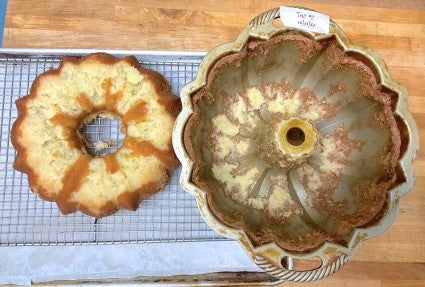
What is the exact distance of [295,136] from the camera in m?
0.99

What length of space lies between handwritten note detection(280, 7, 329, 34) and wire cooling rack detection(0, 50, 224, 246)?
46 cm

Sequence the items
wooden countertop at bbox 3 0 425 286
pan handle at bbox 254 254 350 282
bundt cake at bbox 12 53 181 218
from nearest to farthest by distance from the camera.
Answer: pan handle at bbox 254 254 350 282 → bundt cake at bbox 12 53 181 218 → wooden countertop at bbox 3 0 425 286

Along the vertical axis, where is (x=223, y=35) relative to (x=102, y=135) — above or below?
above

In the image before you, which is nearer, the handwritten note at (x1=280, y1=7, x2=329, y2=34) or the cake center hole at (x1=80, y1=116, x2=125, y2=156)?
the handwritten note at (x1=280, y1=7, x2=329, y2=34)

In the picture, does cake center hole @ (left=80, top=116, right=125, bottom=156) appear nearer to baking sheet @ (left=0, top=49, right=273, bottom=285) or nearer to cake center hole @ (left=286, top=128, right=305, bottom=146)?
baking sheet @ (left=0, top=49, right=273, bottom=285)

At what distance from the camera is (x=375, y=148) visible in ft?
3.38

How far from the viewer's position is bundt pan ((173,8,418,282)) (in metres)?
0.93

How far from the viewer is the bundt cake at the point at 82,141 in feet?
3.87

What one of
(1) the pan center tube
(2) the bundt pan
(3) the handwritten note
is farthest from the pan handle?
(3) the handwritten note

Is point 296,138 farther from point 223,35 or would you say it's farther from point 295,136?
point 223,35

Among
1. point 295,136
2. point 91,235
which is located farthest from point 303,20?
point 91,235

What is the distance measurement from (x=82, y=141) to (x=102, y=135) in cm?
6

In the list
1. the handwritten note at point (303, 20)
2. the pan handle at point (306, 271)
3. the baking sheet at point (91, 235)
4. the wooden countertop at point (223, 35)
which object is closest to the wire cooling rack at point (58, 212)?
the baking sheet at point (91, 235)

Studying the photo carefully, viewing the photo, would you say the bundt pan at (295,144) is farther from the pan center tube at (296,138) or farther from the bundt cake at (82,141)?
the bundt cake at (82,141)
